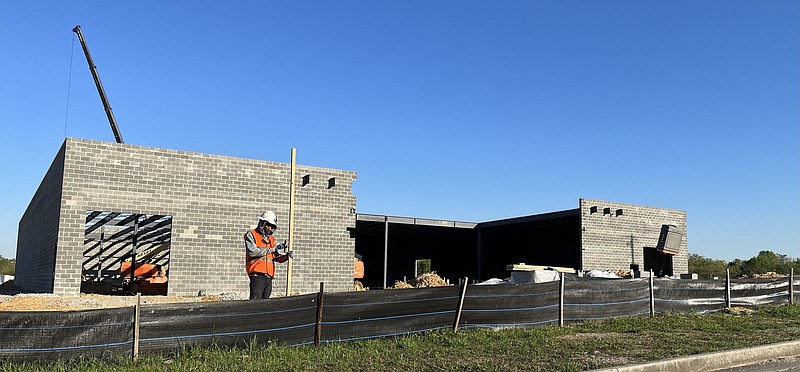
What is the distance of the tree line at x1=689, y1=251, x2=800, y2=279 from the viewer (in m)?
47.0

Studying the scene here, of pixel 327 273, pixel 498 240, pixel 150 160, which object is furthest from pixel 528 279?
pixel 498 240

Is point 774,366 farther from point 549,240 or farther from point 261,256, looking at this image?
point 549,240

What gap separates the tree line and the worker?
41305 millimetres

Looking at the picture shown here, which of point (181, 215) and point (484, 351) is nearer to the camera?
point (484, 351)

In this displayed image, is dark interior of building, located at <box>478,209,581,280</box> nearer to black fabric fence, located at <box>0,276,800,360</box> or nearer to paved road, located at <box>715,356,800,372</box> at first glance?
black fabric fence, located at <box>0,276,800,360</box>

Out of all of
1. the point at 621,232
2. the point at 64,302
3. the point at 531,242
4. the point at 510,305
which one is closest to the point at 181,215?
the point at 64,302

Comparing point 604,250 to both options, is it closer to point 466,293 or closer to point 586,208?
point 586,208

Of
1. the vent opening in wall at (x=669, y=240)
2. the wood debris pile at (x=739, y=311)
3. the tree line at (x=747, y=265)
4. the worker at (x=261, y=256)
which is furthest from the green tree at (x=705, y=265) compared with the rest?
the worker at (x=261, y=256)

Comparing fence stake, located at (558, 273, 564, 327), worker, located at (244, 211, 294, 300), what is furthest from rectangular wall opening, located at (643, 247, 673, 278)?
worker, located at (244, 211, 294, 300)

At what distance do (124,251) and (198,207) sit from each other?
1006cm

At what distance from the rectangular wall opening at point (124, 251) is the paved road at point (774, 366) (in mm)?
14604

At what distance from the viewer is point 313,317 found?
9.45 meters

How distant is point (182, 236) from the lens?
18.9m

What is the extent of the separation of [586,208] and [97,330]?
77.0 ft
